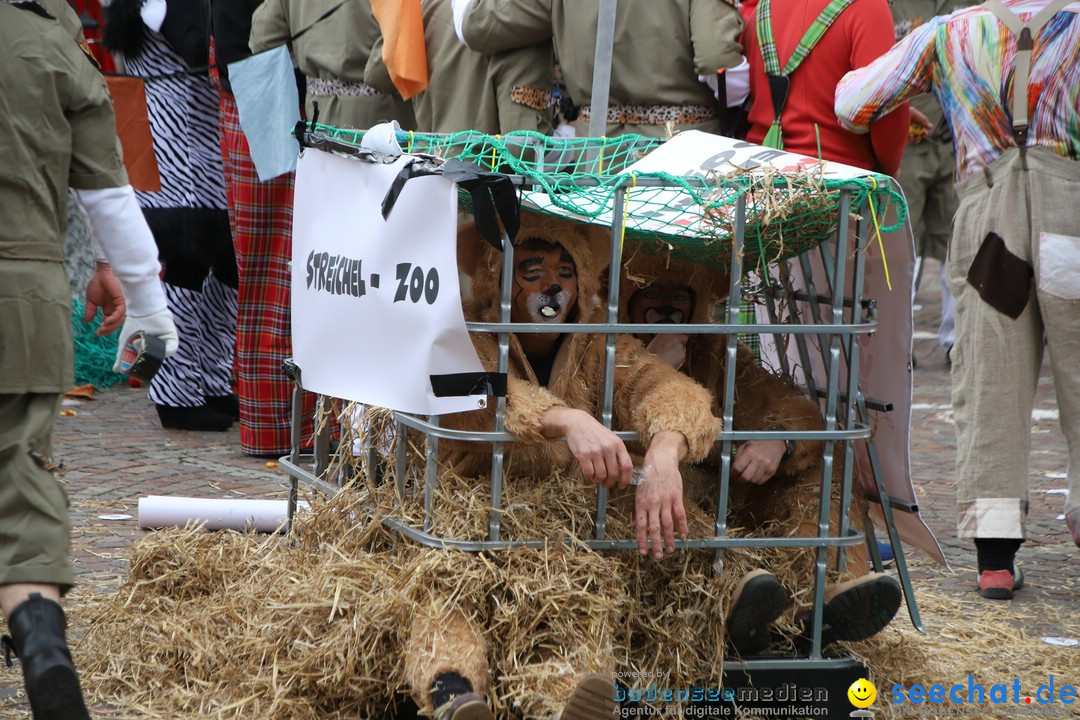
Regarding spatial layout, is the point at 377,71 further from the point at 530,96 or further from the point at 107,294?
the point at 107,294

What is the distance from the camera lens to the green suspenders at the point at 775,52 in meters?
5.49

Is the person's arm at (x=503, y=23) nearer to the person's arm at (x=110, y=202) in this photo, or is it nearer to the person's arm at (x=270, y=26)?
the person's arm at (x=270, y=26)

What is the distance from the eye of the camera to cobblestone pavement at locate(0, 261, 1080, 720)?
5.06 metres

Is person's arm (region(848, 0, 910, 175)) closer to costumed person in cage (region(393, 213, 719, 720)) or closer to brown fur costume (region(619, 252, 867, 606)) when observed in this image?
brown fur costume (region(619, 252, 867, 606))

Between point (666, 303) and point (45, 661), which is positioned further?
point (666, 303)

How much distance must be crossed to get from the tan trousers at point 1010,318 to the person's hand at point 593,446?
82.2 inches

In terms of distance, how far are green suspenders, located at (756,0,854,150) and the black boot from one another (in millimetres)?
3514

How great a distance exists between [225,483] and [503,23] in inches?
101

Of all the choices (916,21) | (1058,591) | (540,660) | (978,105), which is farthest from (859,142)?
(540,660)

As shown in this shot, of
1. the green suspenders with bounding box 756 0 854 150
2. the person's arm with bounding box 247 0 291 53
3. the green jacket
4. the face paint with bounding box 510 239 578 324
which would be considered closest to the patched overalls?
the green suspenders with bounding box 756 0 854 150

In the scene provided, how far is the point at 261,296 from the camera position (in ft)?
23.6

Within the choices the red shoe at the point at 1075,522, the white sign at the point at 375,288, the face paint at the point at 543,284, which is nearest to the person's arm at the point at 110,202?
the white sign at the point at 375,288

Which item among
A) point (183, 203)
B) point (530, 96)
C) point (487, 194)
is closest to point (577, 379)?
point (487, 194)

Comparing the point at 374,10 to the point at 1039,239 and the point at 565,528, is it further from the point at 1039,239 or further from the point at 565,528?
the point at 565,528
